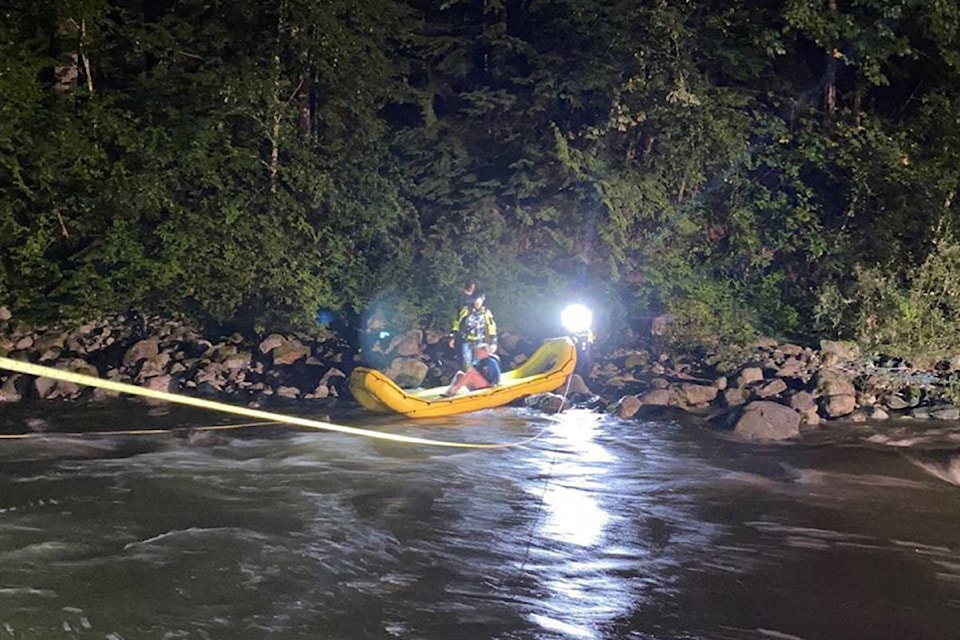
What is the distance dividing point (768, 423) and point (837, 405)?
1463 millimetres

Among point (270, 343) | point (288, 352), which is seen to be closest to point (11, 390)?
→ point (270, 343)

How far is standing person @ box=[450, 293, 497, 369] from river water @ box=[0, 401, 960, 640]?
1.65 m

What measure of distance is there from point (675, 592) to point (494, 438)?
4.62 m

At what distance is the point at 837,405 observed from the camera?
11.0 meters

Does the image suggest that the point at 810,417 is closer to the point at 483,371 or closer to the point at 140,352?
the point at 483,371

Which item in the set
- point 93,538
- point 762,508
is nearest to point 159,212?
point 93,538

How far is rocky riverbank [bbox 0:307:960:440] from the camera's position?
1123cm

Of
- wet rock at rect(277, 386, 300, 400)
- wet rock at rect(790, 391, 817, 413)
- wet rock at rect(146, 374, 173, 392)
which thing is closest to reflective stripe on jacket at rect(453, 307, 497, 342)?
wet rock at rect(277, 386, 300, 400)

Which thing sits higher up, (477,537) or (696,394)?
(696,394)

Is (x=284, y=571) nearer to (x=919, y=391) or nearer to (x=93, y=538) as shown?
(x=93, y=538)

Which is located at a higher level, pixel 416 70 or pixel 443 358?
pixel 416 70

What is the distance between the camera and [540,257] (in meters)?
15.0

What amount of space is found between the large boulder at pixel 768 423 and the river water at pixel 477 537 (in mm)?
260

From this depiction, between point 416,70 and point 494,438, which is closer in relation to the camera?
point 494,438
